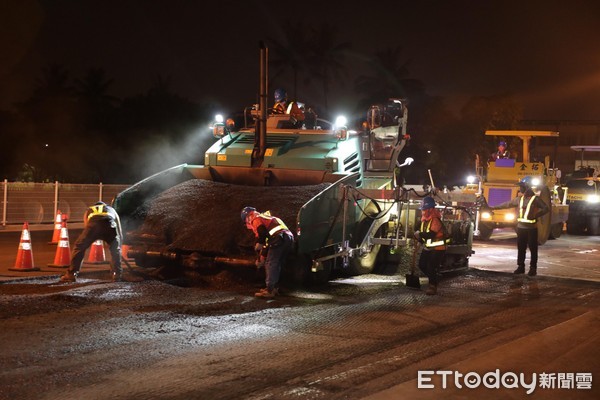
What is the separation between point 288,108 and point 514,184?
1008cm

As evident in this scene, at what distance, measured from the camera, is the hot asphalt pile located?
32.9ft

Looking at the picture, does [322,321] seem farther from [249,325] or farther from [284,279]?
[284,279]

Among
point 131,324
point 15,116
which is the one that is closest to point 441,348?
point 131,324

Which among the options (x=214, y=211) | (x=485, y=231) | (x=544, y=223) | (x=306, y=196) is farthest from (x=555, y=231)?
(x=214, y=211)

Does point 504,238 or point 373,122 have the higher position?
point 373,122

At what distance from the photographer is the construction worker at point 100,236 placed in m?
10.3

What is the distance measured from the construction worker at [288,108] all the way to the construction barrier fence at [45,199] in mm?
11707

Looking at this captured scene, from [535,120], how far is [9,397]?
57.4m

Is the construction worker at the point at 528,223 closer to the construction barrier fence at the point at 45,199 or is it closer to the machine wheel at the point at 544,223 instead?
the machine wheel at the point at 544,223

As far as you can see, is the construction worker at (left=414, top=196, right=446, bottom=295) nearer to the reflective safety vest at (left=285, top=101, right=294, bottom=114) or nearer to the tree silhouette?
the reflective safety vest at (left=285, top=101, right=294, bottom=114)

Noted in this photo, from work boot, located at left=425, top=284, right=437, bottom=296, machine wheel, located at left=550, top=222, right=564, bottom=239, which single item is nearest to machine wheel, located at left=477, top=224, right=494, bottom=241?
machine wheel, located at left=550, top=222, right=564, bottom=239

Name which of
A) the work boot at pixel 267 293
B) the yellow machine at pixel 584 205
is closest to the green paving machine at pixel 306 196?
Result: the work boot at pixel 267 293

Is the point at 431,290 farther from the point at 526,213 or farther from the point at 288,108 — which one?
the point at 288,108

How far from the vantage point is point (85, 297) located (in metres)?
8.87
